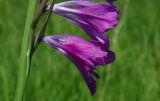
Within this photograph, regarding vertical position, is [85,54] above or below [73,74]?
above

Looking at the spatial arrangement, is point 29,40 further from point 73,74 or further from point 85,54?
point 73,74

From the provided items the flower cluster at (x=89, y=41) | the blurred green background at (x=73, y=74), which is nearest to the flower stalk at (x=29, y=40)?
the flower cluster at (x=89, y=41)

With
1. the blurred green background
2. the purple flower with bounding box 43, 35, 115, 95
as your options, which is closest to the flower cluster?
the purple flower with bounding box 43, 35, 115, 95

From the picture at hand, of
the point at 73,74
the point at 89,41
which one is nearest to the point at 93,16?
the point at 89,41

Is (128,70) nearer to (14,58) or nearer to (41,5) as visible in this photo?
(14,58)

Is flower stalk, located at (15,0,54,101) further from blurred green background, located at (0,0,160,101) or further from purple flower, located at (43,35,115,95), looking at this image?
blurred green background, located at (0,0,160,101)

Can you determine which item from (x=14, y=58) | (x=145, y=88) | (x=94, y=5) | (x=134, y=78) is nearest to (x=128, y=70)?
(x=134, y=78)
